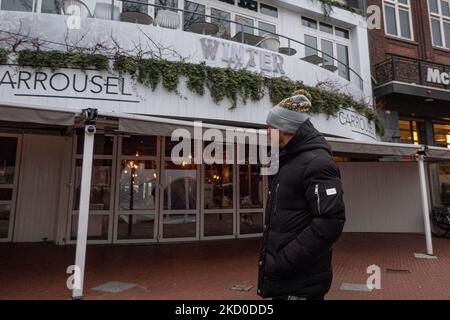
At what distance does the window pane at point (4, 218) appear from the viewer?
9633 millimetres

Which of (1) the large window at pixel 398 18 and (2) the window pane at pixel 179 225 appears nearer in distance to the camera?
(2) the window pane at pixel 179 225

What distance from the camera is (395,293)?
5.66 m

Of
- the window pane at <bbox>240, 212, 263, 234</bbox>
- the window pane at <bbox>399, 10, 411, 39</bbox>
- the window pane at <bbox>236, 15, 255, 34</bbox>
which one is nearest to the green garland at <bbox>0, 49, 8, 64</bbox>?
the window pane at <bbox>236, 15, 255, 34</bbox>

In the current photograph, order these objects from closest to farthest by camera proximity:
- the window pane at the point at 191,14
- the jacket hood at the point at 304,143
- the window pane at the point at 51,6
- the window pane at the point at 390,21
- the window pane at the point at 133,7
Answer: the jacket hood at the point at 304,143 → the window pane at the point at 51,6 → the window pane at the point at 133,7 → the window pane at the point at 191,14 → the window pane at the point at 390,21

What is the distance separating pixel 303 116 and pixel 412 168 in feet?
36.5

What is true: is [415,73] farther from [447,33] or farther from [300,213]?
[300,213]

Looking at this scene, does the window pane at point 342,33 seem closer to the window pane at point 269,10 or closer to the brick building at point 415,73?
the brick building at point 415,73

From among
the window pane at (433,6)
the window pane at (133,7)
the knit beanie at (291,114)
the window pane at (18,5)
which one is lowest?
the knit beanie at (291,114)

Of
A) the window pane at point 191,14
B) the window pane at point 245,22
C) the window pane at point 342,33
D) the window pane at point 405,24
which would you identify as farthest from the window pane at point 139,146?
the window pane at point 405,24

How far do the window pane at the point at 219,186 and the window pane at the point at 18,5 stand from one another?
5876mm

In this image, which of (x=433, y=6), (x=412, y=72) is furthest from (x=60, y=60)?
(x=433, y=6)

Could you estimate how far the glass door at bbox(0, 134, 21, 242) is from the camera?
31.7 feet

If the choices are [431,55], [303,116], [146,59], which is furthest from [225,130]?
[431,55]

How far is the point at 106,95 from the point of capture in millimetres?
7598
